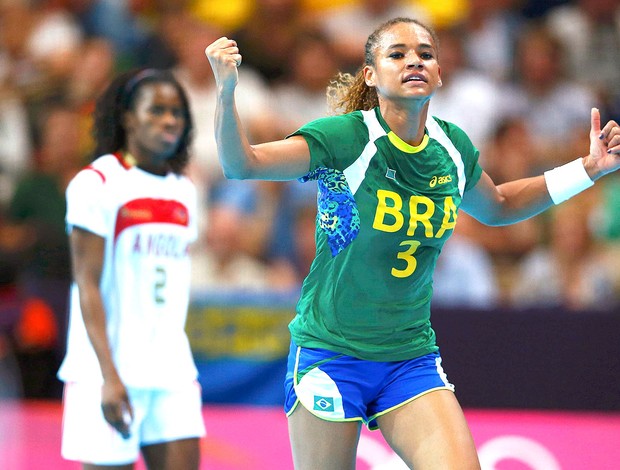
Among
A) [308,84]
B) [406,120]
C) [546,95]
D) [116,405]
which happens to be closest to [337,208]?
[406,120]

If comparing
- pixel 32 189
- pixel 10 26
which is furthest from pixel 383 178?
pixel 10 26

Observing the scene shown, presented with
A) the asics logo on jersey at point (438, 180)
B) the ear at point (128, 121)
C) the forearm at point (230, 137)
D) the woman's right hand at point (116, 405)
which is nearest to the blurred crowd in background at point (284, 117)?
the ear at point (128, 121)

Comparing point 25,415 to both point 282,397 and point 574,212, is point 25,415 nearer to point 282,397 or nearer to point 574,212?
point 282,397

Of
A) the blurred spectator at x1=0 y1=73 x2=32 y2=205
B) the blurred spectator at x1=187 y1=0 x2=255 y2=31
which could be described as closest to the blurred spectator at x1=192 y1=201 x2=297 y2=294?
the blurred spectator at x1=0 y1=73 x2=32 y2=205

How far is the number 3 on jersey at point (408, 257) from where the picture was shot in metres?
3.72

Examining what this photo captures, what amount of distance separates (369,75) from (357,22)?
524cm

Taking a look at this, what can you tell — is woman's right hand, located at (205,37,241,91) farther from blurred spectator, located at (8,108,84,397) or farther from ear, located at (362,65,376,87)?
blurred spectator, located at (8,108,84,397)

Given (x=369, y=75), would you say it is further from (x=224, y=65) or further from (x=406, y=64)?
(x=224, y=65)

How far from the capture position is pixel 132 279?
14.4 ft

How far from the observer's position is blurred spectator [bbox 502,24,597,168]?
8.62 metres

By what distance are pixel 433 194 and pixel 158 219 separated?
51.1 inches

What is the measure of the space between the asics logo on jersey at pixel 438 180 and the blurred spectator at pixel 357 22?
5013 millimetres

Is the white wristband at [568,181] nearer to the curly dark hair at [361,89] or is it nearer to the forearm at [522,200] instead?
the forearm at [522,200]

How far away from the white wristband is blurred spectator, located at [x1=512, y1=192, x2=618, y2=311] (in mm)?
2950
